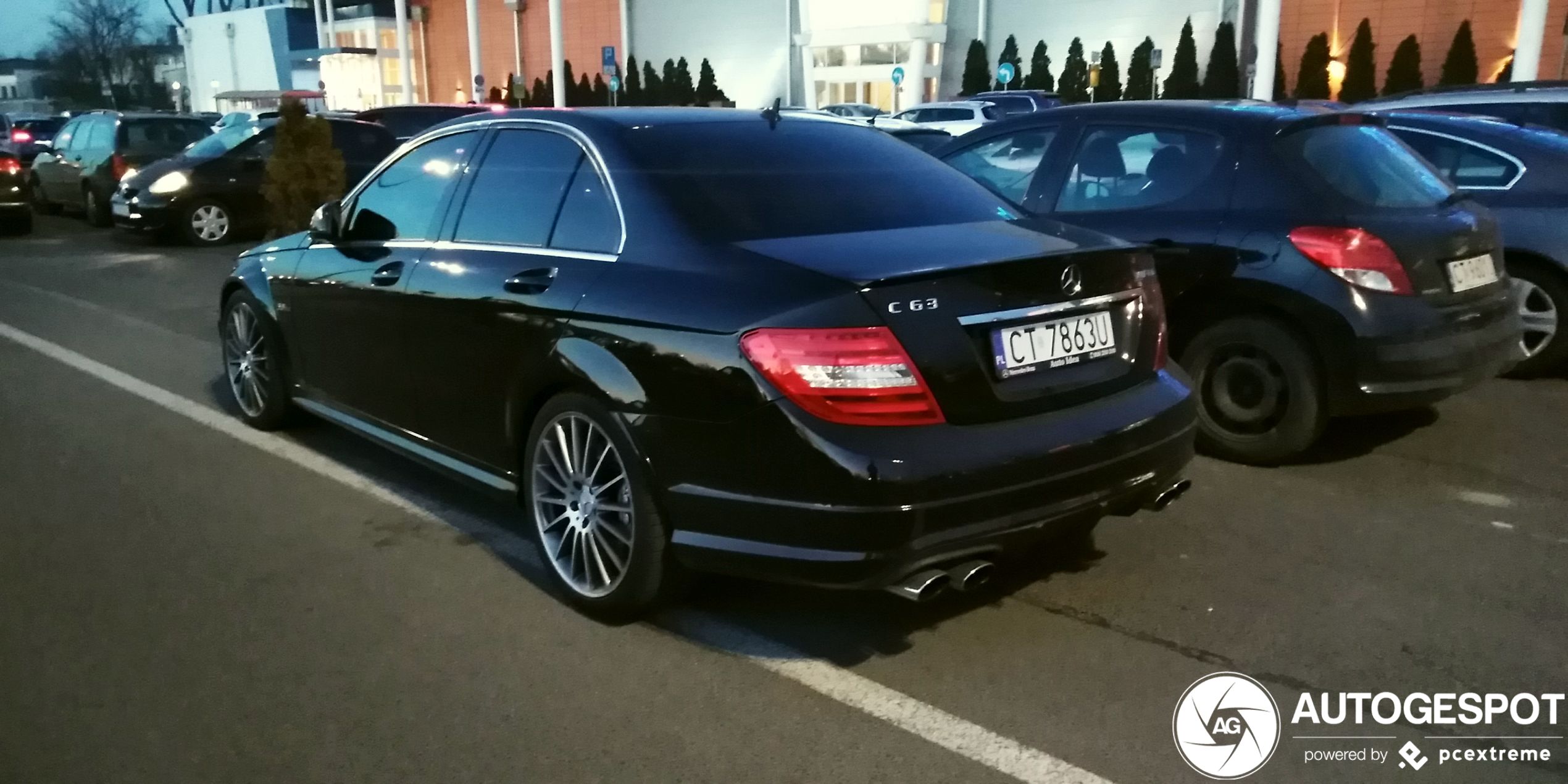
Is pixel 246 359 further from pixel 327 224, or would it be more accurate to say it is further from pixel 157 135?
pixel 157 135

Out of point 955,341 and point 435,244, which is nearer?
point 955,341

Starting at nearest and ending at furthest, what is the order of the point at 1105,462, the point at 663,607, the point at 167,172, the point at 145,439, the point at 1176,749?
the point at 1176,749 < the point at 1105,462 < the point at 663,607 < the point at 145,439 < the point at 167,172

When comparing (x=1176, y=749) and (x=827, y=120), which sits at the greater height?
(x=827, y=120)

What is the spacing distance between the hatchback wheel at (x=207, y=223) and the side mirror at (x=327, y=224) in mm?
11143

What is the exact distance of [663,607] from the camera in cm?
383

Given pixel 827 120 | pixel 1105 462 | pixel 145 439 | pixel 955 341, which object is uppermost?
pixel 827 120

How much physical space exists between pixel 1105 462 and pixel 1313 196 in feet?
7.54

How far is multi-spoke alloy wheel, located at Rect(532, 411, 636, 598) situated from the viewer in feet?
12.1

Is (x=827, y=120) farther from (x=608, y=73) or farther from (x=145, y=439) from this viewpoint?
(x=608, y=73)

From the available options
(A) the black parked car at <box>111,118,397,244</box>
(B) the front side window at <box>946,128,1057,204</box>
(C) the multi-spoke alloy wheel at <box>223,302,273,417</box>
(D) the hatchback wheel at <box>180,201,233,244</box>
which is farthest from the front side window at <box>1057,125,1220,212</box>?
(D) the hatchback wheel at <box>180,201,233,244</box>

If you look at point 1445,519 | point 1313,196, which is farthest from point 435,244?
point 1445,519

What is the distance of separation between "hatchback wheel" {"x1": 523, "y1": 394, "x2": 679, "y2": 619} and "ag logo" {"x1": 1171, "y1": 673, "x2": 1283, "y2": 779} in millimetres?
1451

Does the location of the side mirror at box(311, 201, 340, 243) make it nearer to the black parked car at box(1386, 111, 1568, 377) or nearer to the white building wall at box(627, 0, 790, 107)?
the black parked car at box(1386, 111, 1568, 377)

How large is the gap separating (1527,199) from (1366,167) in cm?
216
